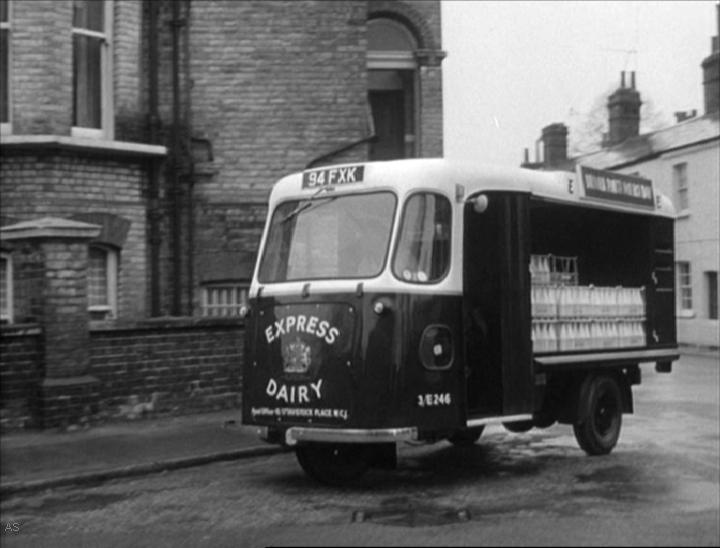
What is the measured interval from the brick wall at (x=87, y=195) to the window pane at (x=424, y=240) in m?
6.85

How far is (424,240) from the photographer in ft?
30.5

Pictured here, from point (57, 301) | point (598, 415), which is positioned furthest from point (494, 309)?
point (57, 301)

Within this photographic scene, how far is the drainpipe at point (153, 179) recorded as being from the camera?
15.8m

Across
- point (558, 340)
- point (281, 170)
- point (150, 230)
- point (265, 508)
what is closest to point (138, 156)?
point (150, 230)

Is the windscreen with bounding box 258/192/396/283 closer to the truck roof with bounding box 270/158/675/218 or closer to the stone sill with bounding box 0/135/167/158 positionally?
the truck roof with bounding box 270/158/675/218

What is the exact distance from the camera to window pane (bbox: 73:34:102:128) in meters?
15.2

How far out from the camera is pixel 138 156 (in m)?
15.4

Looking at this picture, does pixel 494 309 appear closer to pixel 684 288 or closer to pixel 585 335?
pixel 585 335

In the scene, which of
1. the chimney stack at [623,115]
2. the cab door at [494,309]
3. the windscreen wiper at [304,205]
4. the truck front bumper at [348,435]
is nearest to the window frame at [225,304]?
the windscreen wiper at [304,205]

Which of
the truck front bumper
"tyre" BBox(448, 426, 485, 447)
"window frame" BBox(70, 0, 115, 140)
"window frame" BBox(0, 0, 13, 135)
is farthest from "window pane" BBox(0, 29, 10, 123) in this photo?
the truck front bumper

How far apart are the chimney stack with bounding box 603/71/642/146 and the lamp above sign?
3476 centimetres

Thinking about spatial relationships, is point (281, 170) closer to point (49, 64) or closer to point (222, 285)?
point (222, 285)

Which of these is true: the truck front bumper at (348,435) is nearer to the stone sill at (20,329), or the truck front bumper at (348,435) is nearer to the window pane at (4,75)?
the stone sill at (20,329)

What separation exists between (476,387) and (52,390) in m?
5.14
